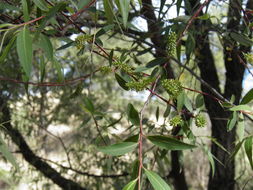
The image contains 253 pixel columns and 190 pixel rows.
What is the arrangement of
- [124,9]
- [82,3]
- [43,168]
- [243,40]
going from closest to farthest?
1. [124,9]
2. [82,3]
3. [243,40]
4. [43,168]

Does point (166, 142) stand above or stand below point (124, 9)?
below

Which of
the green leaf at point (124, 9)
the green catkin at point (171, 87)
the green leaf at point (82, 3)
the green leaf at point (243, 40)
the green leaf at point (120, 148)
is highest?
the green leaf at point (82, 3)

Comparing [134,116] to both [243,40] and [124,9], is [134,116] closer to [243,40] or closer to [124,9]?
[124,9]

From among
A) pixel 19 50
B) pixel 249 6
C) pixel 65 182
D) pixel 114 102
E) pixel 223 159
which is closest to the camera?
pixel 19 50

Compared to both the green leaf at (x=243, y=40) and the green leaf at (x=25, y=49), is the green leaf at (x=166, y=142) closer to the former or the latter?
the green leaf at (x=25, y=49)

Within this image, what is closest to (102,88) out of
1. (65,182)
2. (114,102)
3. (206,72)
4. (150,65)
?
(114,102)

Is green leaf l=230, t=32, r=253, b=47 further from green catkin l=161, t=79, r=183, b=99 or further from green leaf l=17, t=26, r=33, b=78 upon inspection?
green leaf l=17, t=26, r=33, b=78

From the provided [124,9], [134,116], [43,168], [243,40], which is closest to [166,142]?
[134,116]

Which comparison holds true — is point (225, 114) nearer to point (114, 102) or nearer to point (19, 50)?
point (19, 50)

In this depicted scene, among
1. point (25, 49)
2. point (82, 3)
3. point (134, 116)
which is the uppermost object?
point (82, 3)

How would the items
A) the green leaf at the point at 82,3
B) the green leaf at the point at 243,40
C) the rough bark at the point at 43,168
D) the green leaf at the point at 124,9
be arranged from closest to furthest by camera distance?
the green leaf at the point at 124,9, the green leaf at the point at 82,3, the green leaf at the point at 243,40, the rough bark at the point at 43,168

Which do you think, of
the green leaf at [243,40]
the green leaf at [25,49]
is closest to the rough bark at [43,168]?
the green leaf at [243,40]
